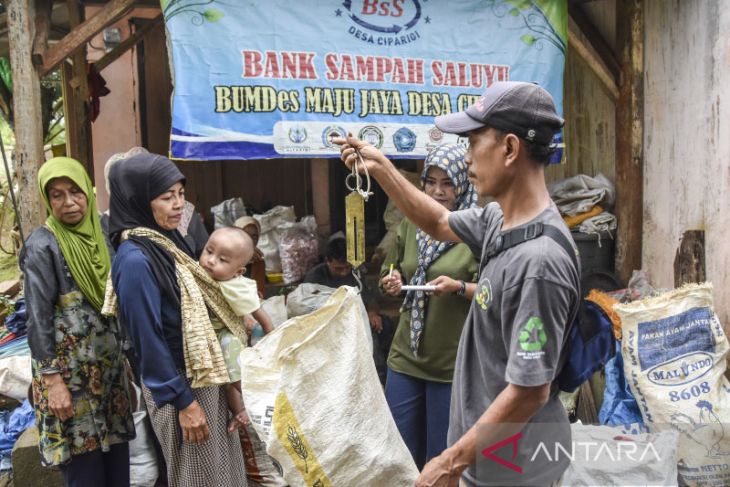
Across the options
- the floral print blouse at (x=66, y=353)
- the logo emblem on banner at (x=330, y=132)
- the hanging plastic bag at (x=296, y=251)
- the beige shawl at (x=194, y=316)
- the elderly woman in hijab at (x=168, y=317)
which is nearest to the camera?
the elderly woman in hijab at (x=168, y=317)

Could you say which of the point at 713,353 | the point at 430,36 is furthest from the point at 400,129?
the point at 713,353

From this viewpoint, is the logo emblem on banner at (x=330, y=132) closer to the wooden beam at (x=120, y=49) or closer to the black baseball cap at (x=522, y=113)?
the black baseball cap at (x=522, y=113)

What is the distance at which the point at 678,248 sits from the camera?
487 cm

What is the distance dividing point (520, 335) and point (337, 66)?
307 centimetres

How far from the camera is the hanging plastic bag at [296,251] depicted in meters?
5.75

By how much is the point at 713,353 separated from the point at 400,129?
2.35 metres

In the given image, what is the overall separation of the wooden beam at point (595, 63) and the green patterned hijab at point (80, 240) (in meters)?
3.64

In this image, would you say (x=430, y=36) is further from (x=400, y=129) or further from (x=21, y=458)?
(x=21, y=458)

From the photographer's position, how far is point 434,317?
2.99 meters

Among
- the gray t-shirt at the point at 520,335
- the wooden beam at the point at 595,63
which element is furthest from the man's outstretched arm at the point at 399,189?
the wooden beam at the point at 595,63

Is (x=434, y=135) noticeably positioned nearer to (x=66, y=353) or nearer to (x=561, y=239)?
(x=66, y=353)

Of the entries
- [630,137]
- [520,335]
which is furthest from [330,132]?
[520,335]

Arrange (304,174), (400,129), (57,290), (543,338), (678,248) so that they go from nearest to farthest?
(543,338) → (57,290) → (400,129) → (678,248) → (304,174)

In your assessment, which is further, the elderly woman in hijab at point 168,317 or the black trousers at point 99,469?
the black trousers at point 99,469
